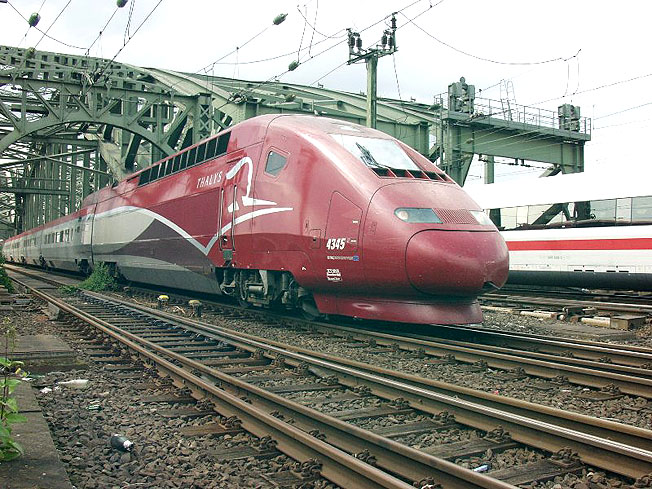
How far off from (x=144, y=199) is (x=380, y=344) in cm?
934

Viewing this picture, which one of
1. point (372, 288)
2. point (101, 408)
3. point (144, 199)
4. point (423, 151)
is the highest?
point (423, 151)

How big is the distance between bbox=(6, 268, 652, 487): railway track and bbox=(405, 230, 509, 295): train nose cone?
165 cm

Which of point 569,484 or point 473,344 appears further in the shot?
point 473,344

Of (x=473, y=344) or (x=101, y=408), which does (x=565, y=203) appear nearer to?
(x=473, y=344)

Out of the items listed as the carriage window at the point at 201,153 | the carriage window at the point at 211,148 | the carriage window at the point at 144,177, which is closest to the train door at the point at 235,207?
the carriage window at the point at 211,148

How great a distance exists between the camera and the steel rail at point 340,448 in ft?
10.7

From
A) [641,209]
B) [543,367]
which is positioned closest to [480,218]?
[543,367]

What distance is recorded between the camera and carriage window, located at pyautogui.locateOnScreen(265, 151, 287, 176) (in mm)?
9664

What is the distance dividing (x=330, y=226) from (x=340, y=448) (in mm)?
4760

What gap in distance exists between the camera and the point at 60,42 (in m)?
18.0

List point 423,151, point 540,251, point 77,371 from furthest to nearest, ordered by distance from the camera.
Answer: point 423,151 < point 540,251 < point 77,371

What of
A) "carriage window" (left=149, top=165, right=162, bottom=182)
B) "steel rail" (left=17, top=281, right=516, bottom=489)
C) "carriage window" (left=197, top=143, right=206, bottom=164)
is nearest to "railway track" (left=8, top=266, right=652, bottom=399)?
"steel rail" (left=17, top=281, right=516, bottom=489)

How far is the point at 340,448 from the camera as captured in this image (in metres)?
4.06

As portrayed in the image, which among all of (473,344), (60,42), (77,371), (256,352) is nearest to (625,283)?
(473,344)
